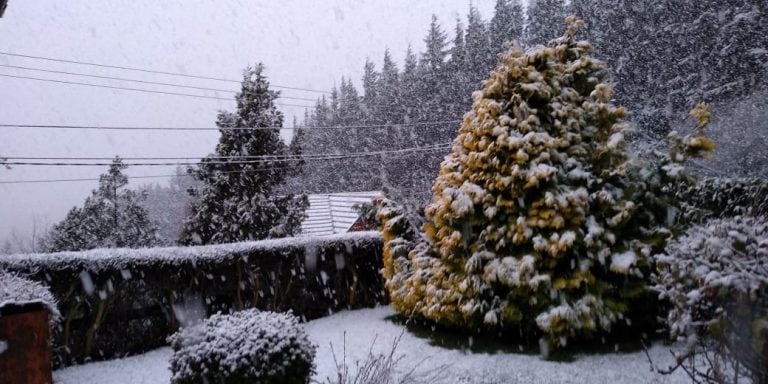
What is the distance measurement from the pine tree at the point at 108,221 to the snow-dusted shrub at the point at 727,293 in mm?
28422

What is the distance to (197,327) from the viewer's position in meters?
4.91

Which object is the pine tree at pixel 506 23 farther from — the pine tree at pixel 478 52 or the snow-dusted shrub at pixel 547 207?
the snow-dusted shrub at pixel 547 207

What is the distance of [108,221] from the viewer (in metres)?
27.8

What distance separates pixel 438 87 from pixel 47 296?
34640 millimetres

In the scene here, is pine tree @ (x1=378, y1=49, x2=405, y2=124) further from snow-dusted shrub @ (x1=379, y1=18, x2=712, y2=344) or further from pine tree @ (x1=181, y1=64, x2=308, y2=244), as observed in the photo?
snow-dusted shrub @ (x1=379, y1=18, x2=712, y2=344)

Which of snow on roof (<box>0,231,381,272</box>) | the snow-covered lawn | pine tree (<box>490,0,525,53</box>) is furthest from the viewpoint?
pine tree (<box>490,0,525,53</box>)

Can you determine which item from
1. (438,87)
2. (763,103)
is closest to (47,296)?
(763,103)

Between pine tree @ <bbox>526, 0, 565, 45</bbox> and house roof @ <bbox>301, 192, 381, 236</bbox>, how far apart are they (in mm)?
14522

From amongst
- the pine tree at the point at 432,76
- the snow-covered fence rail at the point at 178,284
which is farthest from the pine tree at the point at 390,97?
the snow-covered fence rail at the point at 178,284

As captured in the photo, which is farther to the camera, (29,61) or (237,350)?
(29,61)

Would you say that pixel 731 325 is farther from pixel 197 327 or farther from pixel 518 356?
pixel 197 327

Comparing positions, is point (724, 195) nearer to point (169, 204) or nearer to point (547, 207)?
point (547, 207)

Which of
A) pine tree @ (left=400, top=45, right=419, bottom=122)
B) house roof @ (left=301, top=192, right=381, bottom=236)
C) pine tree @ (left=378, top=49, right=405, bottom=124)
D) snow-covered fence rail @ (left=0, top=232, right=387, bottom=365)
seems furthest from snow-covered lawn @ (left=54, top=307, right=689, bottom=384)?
pine tree @ (left=378, top=49, right=405, bottom=124)

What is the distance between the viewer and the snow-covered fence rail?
717cm
